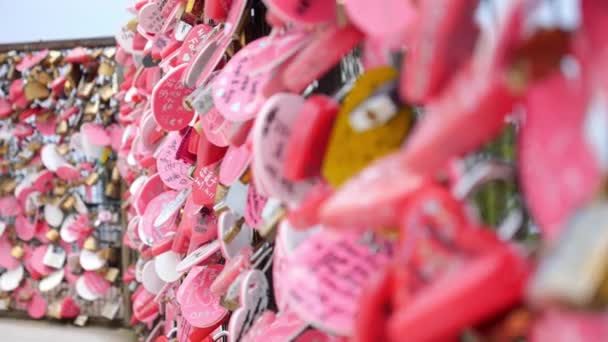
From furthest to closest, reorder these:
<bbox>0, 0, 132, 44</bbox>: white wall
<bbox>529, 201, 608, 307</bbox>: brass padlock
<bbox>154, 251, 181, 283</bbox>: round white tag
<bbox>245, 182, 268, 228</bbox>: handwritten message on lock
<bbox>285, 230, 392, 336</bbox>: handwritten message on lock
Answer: <bbox>0, 0, 132, 44</bbox>: white wall, <bbox>154, 251, 181, 283</bbox>: round white tag, <bbox>245, 182, 268, 228</bbox>: handwritten message on lock, <bbox>285, 230, 392, 336</bbox>: handwritten message on lock, <bbox>529, 201, 608, 307</bbox>: brass padlock

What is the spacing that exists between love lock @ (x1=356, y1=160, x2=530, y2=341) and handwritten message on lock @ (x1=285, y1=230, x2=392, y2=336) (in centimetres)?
6

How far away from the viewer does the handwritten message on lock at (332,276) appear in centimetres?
43

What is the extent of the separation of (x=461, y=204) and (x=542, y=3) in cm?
10

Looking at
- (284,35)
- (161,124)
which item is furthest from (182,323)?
(284,35)

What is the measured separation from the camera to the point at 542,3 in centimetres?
30

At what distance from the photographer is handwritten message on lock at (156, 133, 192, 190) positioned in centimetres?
124

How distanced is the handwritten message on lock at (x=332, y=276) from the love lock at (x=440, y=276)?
0.06m

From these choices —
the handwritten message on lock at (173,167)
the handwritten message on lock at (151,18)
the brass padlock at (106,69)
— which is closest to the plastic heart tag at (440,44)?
the handwritten message on lock at (173,167)

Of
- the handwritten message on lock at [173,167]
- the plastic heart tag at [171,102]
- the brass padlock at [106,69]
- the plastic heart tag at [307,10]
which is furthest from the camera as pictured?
the brass padlock at [106,69]

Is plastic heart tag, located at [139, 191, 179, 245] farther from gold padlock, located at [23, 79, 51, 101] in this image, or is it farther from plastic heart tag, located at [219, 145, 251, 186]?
gold padlock, located at [23, 79, 51, 101]

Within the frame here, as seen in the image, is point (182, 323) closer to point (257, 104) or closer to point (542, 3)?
point (257, 104)

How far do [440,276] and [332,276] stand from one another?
13 cm

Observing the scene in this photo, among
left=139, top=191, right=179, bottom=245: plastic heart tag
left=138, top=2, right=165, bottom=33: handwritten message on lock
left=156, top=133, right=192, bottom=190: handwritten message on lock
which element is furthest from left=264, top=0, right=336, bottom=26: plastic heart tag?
left=138, top=2, right=165, bottom=33: handwritten message on lock

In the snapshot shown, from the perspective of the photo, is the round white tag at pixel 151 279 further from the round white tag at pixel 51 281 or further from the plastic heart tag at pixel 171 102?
the round white tag at pixel 51 281
